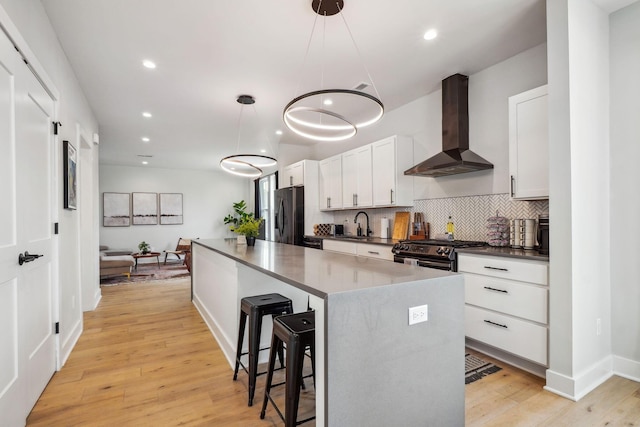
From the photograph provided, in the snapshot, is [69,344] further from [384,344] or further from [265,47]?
[265,47]

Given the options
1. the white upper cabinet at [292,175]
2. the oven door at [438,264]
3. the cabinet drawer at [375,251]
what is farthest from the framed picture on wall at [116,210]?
the oven door at [438,264]

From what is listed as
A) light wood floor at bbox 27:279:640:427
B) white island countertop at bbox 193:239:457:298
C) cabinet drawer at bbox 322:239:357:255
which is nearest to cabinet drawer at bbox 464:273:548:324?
light wood floor at bbox 27:279:640:427

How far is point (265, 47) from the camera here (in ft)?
9.58

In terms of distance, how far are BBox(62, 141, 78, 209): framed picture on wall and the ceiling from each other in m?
0.90

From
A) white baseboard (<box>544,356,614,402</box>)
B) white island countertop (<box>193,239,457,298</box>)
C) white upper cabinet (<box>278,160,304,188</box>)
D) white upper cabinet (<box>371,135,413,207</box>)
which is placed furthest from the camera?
white upper cabinet (<box>278,160,304,188</box>)

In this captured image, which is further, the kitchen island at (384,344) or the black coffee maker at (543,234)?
the black coffee maker at (543,234)

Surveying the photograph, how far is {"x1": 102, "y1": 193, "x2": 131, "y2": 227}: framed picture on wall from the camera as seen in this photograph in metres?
8.78

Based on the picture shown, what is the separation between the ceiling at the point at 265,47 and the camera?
7.91 feet

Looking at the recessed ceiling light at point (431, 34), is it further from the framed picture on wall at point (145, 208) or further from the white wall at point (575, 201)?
the framed picture on wall at point (145, 208)

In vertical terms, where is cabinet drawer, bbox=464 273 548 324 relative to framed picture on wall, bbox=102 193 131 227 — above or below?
below

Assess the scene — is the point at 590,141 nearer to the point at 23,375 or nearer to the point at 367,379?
the point at 367,379

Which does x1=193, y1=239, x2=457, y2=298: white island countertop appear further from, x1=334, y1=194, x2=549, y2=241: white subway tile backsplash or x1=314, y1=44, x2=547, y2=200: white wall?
x1=314, y1=44, x2=547, y2=200: white wall

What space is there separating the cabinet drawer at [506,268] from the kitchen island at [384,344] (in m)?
1.16

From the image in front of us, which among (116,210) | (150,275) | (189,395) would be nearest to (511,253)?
(189,395)
